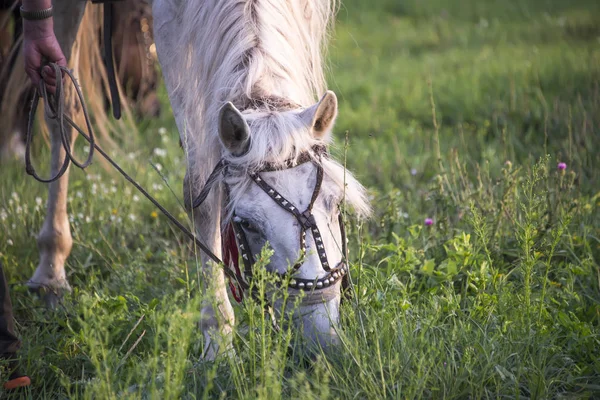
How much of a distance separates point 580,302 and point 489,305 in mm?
563

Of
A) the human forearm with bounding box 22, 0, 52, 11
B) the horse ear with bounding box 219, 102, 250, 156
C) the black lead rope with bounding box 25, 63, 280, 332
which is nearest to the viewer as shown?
the horse ear with bounding box 219, 102, 250, 156

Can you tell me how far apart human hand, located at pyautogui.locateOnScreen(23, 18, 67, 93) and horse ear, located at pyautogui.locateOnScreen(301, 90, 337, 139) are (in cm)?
121

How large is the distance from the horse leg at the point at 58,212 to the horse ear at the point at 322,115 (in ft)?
6.24

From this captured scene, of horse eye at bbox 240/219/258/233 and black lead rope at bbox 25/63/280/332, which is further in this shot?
black lead rope at bbox 25/63/280/332

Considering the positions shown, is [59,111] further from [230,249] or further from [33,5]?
[230,249]

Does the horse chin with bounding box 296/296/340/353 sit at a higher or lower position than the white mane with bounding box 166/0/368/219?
lower

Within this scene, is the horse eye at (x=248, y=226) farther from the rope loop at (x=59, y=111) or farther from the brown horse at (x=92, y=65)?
the brown horse at (x=92, y=65)

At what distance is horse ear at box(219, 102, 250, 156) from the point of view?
90.4 inches

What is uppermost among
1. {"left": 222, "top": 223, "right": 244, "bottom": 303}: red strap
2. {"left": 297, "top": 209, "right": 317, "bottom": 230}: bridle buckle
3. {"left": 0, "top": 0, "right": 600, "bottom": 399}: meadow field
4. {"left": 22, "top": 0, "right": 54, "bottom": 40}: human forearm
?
{"left": 22, "top": 0, "right": 54, "bottom": 40}: human forearm

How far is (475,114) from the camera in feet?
20.5

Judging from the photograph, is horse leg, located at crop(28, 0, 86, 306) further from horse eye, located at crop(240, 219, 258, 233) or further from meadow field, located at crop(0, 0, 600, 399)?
horse eye, located at crop(240, 219, 258, 233)

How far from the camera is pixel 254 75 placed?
251 centimetres

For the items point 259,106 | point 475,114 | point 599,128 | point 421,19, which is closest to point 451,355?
point 259,106

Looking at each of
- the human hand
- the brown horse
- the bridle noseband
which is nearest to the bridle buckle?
the bridle noseband
